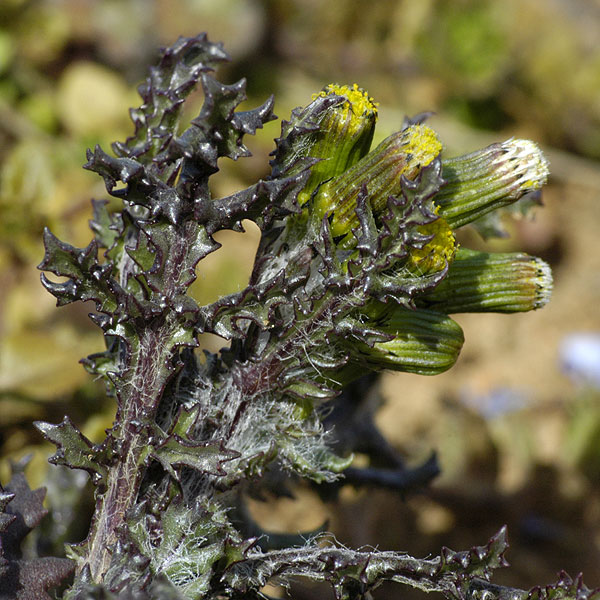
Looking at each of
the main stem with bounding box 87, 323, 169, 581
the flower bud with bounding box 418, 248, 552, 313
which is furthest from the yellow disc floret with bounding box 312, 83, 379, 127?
the main stem with bounding box 87, 323, 169, 581

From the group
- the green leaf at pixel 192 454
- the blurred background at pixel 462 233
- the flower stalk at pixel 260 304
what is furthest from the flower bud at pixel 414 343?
the blurred background at pixel 462 233

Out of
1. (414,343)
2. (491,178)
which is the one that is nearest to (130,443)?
(414,343)

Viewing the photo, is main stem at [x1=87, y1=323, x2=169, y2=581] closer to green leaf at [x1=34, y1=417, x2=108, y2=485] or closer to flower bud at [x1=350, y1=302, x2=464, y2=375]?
green leaf at [x1=34, y1=417, x2=108, y2=485]

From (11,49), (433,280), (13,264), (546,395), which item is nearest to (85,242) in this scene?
(13,264)

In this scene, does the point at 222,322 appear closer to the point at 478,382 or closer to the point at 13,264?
the point at 13,264

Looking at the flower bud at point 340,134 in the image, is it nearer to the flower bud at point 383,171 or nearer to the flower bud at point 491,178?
the flower bud at point 383,171

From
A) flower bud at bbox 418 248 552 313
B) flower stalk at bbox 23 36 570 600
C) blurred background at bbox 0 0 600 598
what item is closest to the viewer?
flower stalk at bbox 23 36 570 600
